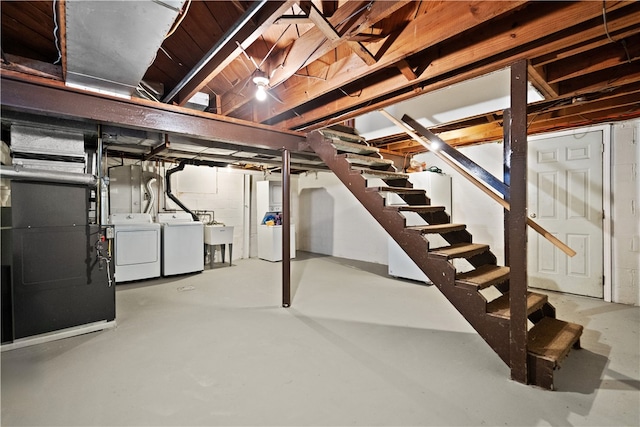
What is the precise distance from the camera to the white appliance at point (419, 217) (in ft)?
13.5

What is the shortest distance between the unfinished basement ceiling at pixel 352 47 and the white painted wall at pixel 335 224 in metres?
3.22

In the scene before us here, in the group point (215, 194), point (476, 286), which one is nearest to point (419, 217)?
point (476, 286)

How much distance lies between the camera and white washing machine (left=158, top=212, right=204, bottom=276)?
4562mm

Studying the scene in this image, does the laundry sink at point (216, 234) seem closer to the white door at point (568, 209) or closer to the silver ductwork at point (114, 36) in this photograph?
the silver ductwork at point (114, 36)

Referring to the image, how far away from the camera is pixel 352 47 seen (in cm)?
184

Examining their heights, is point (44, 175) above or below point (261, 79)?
below

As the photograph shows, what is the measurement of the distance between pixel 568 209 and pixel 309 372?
3826 mm

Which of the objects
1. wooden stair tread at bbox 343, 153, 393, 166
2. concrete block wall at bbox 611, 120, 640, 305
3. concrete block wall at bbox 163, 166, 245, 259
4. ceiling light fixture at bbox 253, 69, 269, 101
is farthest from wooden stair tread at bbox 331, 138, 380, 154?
concrete block wall at bbox 163, 166, 245, 259

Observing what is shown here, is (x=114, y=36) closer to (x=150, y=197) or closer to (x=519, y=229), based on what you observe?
(x=519, y=229)

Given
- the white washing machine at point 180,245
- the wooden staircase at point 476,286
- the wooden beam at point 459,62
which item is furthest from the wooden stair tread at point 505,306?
the white washing machine at point 180,245

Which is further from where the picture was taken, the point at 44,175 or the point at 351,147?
the point at 351,147

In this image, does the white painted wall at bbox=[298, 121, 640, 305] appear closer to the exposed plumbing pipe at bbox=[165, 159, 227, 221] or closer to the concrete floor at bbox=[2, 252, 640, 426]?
the concrete floor at bbox=[2, 252, 640, 426]

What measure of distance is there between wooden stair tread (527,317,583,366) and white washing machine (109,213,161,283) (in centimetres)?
474

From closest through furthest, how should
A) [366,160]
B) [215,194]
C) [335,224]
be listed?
[366,160] → [215,194] → [335,224]
